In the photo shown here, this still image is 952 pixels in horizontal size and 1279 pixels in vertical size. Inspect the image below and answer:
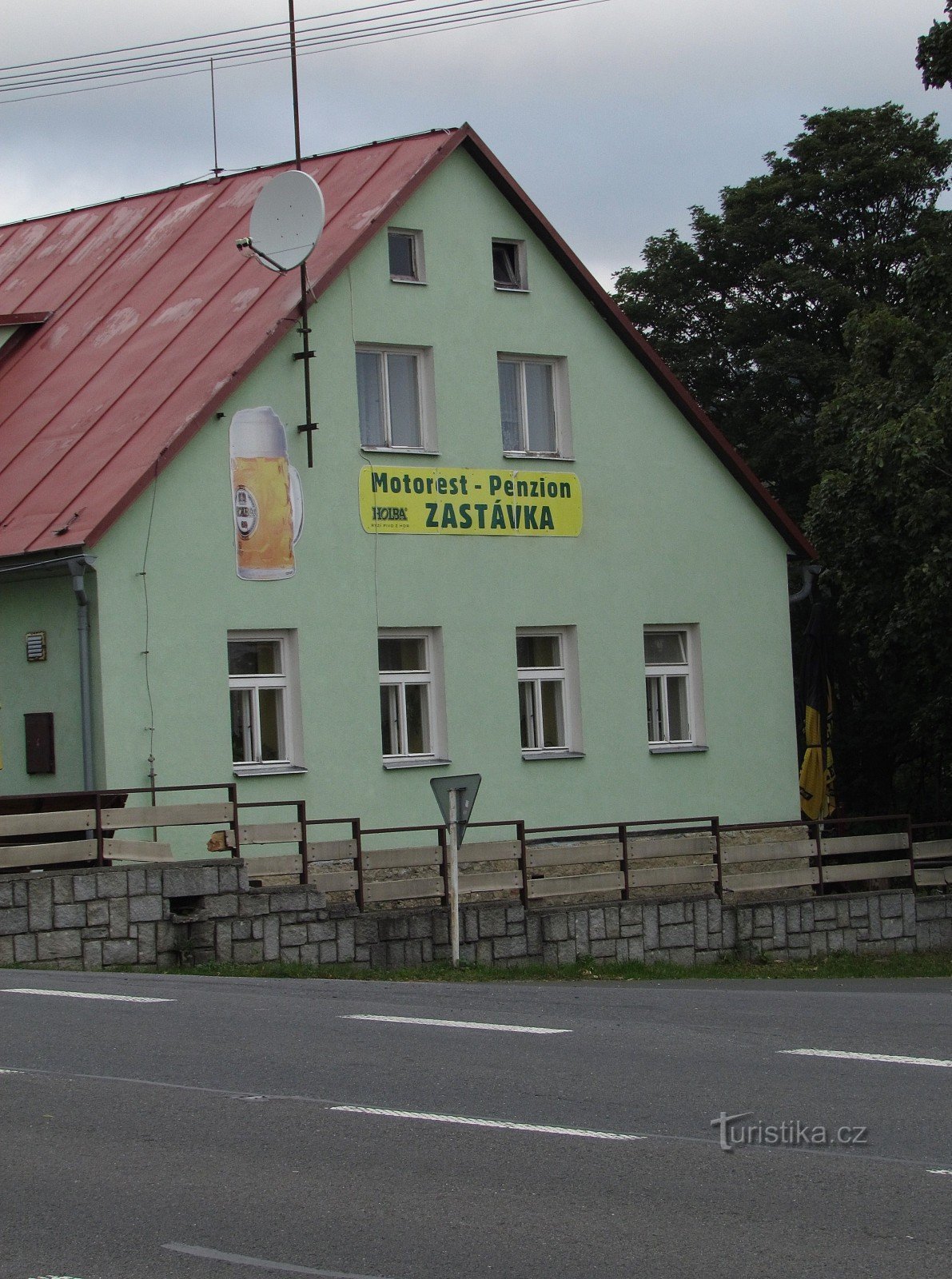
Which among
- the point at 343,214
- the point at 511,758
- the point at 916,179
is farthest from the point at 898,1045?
the point at 916,179

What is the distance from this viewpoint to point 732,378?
39531 mm

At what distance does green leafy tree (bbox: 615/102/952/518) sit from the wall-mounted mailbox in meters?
19.7

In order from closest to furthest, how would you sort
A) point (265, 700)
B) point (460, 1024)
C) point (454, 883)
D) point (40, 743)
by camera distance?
point (460, 1024), point (454, 883), point (40, 743), point (265, 700)

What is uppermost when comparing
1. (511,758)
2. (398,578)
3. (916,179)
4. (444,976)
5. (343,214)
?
(916,179)

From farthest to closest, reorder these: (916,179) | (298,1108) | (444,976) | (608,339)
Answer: (916,179)
(608,339)
(444,976)
(298,1108)

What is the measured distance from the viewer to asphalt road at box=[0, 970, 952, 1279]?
622cm

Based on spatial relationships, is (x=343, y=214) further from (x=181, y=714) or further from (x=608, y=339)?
(x=181, y=714)

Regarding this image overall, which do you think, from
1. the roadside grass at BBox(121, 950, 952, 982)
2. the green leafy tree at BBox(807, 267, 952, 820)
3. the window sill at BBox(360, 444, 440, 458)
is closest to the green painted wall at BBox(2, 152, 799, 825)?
the window sill at BBox(360, 444, 440, 458)

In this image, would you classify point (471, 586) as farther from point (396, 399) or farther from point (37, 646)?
point (37, 646)

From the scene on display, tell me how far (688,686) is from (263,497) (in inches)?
275

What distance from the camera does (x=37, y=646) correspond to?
20109mm

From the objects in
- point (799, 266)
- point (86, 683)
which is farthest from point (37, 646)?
point (799, 266)

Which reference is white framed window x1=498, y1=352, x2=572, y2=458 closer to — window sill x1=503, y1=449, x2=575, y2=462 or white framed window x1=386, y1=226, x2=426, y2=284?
window sill x1=503, y1=449, x2=575, y2=462

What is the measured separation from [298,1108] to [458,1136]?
98cm
